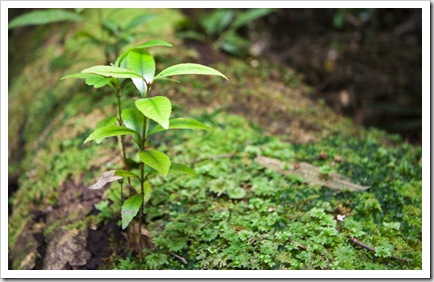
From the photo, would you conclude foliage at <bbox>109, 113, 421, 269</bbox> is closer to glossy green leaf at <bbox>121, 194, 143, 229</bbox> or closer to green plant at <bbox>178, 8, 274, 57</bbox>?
glossy green leaf at <bbox>121, 194, 143, 229</bbox>

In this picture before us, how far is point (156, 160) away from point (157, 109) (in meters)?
0.31

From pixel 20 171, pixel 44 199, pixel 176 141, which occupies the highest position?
pixel 176 141

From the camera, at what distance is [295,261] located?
7.38ft

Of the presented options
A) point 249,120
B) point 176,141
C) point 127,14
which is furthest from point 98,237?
point 127,14

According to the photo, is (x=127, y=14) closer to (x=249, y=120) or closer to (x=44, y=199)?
(x=249, y=120)

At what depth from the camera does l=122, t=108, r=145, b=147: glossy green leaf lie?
2.16 m

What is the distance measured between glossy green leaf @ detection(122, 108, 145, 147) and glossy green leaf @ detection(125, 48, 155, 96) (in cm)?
16

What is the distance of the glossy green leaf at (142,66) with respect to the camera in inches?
81.9

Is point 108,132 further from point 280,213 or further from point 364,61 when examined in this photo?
point 364,61

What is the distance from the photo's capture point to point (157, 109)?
184 cm

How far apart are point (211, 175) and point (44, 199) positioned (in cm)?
124

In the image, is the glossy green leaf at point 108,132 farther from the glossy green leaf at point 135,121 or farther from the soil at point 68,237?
the soil at point 68,237

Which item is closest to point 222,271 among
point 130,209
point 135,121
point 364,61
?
point 130,209

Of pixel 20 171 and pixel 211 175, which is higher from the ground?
pixel 211 175
